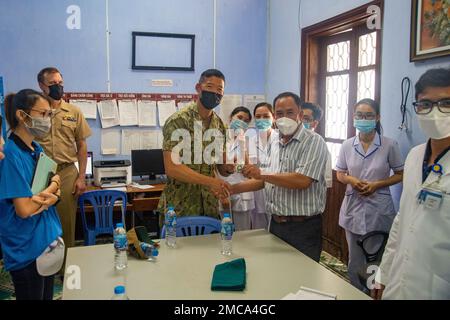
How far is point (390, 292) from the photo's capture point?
164cm

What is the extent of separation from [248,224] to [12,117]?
6.55 ft

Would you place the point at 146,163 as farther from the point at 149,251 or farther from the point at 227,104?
the point at 149,251

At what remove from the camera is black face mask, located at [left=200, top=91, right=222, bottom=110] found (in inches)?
96.3

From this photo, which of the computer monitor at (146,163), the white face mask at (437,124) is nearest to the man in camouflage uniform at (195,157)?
the white face mask at (437,124)

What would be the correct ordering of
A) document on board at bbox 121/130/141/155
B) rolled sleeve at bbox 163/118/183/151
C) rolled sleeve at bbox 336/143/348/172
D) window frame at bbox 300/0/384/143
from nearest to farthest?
rolled sleeve at bbox 163/118/183/151, rolled sleeve at bbox 336/143/348/172, window frame at bbox 300/0/384/143, document on board at bbox 121/130/141/155

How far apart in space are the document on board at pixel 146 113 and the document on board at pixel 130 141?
141 millimetres

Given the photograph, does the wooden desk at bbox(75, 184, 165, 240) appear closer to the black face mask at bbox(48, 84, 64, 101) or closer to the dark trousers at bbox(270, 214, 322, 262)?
the black face mask at bbox(48, 84, 64, 101)

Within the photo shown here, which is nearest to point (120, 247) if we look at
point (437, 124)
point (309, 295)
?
point (309, 295)

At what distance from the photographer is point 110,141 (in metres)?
4.65

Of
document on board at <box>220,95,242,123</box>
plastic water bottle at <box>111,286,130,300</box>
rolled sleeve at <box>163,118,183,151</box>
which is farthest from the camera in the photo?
document on board at <box>220,95,242,123</box>

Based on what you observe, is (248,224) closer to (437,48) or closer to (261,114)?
(261,114)

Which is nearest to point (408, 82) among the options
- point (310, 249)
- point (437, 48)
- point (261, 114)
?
point (437, 48)

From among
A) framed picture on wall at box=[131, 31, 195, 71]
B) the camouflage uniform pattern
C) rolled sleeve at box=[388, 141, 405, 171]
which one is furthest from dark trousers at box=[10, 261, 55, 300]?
framed picture on wall at box=[131, 31, 195, 71]

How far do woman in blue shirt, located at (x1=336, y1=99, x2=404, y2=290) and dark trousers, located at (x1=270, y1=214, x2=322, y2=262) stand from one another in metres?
0.61
